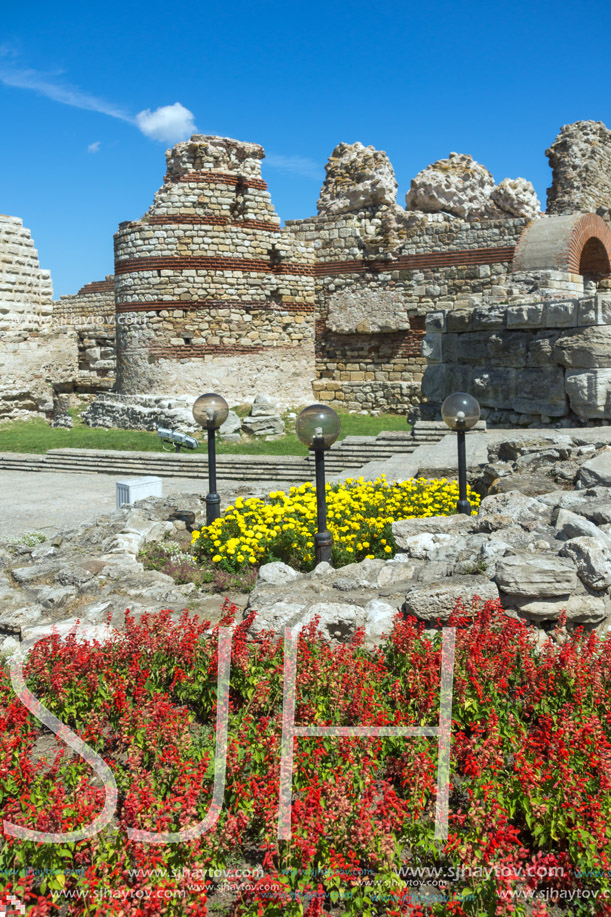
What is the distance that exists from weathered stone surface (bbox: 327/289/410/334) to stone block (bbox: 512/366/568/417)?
7914 mm

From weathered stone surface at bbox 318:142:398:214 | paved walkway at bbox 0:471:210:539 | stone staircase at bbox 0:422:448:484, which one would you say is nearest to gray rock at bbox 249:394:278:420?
stone staircase at bbox 0:422:448:484

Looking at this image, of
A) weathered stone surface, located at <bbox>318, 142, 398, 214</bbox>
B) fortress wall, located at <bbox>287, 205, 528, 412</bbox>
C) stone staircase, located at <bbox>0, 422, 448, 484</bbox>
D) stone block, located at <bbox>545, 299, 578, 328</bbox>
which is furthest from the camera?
weathered stone surface, located at <bbox>318, 142, 398, 214</bbox>

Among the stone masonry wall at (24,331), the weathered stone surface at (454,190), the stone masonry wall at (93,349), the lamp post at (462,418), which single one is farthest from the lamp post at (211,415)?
the stone masonry wall at (93,349)

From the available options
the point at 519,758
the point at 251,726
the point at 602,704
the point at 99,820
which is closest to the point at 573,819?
the point at 519,758

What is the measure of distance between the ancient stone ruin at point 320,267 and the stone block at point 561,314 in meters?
4.10

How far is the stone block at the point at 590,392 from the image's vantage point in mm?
9047

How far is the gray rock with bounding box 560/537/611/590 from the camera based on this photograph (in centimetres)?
378

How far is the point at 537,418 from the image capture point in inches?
391

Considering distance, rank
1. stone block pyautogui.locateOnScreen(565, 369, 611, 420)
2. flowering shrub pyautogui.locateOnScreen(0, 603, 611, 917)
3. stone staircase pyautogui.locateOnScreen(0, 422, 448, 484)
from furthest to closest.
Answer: stone staircase pyautogui.locateOnScreen(0, 422, 448, 484) < stone block pyautogui.locateOnScreen(565, 369, 611, 420) < flowering shrub pyautogui.locateOnScreen(0, 603, 611, 917)

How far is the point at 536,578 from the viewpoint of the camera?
3635mm

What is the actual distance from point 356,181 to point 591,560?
16506 millimetres

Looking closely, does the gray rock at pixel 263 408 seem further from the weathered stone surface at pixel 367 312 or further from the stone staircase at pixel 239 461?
the weathered stone surface at pixel 367 312

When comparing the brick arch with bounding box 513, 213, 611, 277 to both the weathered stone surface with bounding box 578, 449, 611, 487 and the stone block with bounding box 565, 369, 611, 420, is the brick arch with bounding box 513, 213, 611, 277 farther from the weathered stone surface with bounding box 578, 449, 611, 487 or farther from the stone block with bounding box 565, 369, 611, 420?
the weathered stone surface with bounding box 578, 449, 611, 487

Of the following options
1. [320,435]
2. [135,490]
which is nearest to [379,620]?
[320,435]
